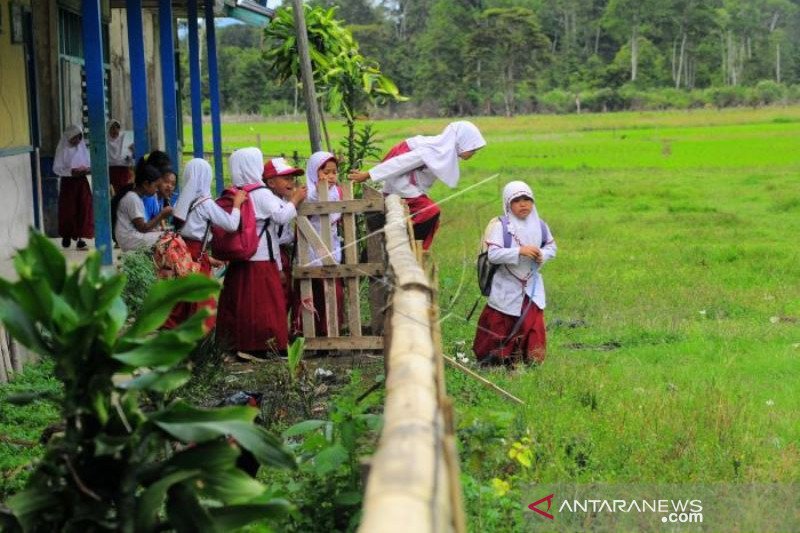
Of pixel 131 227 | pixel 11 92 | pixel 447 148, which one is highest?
pixel 11 92

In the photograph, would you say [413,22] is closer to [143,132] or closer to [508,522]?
[143,132]

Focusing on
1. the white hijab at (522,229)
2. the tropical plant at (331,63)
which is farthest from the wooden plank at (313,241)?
the tropical plant at (331,63)

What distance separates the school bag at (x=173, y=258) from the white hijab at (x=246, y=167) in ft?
1.84

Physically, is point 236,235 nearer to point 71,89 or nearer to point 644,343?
point 644,343

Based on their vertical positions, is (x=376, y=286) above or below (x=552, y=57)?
below

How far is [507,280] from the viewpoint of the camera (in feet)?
29.2

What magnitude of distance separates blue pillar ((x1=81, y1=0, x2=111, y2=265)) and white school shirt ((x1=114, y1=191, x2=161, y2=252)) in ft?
1.66

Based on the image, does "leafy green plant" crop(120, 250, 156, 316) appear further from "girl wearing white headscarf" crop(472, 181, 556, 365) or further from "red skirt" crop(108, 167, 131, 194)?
"red skirt" crop(108, 167, 131, 194)

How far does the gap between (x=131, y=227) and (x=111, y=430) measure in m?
6.26

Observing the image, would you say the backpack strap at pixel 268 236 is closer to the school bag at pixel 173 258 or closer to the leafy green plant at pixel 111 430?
the school bag at pixel 173 258

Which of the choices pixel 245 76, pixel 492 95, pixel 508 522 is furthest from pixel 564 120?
pixel 508 522

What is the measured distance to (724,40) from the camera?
8069 centimetres

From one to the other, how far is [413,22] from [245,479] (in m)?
80.0

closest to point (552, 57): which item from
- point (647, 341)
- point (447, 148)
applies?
point (647, 341)
